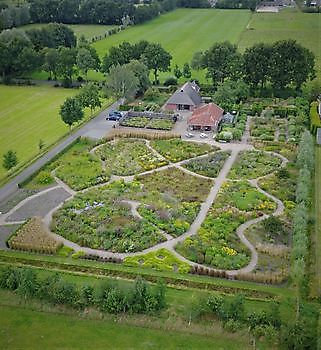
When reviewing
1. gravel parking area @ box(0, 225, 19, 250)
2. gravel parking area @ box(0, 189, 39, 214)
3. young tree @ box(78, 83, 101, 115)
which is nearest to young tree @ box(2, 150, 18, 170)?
gravel parking area @ box(0, 189, 39, 214)

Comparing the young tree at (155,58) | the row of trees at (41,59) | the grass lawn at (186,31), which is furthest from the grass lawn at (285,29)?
the row of trees at (41,59)

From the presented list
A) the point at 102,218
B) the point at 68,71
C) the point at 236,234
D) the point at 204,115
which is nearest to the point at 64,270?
the point at 102,218

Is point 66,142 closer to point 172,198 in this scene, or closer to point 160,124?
point 160,124

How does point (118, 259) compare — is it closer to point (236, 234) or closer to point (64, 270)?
point (64, 270)

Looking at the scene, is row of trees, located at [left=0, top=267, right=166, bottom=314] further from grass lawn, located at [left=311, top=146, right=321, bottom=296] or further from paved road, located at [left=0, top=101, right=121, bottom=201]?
paved road, located at [left=0, top=101, right=121, bottom=201]

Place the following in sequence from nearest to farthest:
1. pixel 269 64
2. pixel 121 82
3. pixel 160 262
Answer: pixel 160 262 < pixel 121 82 < pixel 269 64

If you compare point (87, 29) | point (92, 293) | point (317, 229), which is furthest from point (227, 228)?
point (87, 29)

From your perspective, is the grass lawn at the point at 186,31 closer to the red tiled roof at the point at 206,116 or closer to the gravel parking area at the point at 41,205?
the red tiled roof at the point at 206,116
